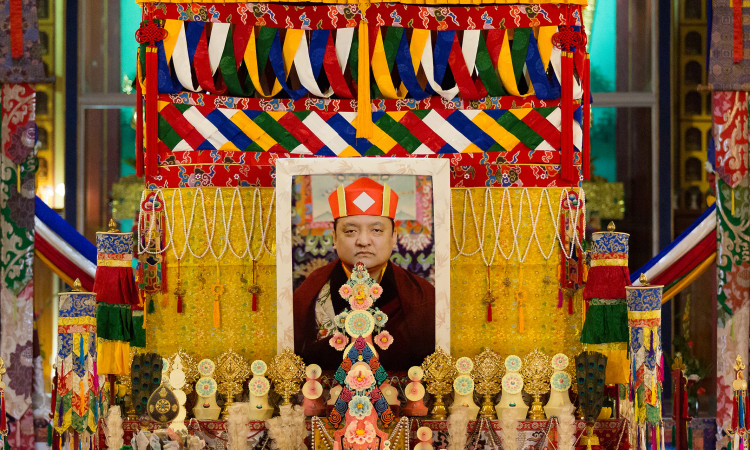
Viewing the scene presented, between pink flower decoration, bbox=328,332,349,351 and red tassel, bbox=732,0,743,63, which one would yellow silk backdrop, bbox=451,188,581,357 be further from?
red tassel, bbox=732,0,743,63

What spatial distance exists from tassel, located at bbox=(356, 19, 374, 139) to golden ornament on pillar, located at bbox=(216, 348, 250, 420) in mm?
1585

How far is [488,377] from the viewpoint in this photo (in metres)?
5.65

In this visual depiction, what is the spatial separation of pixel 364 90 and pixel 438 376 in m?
1.82

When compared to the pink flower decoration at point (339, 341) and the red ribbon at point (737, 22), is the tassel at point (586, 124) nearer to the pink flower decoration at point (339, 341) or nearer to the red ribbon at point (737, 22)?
the red ribbon at point (737, 22)

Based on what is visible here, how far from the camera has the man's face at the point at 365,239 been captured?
5.55m

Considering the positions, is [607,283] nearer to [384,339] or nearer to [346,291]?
[384,339]

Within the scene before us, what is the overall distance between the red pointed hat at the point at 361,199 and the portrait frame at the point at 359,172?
84mm

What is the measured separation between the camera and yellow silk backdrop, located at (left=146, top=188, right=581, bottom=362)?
5.81 meters

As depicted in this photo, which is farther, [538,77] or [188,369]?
[538,77]

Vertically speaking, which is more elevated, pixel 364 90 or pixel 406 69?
pixel 406 69

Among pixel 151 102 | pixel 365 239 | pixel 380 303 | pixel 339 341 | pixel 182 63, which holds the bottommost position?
pixel 339 341

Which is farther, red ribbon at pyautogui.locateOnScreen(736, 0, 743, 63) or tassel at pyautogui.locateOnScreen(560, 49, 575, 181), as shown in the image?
red ribbon at pyautogui.locateOnScreen(736, 0, 743, 63)

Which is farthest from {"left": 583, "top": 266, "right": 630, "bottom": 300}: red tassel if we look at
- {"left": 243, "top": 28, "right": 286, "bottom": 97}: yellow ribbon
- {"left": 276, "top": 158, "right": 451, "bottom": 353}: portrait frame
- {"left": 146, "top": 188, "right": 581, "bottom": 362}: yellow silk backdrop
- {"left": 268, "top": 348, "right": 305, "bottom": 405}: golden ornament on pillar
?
{"left": 243, "top": 28, "right": 286, "bottom": 97}: yellow ribbon

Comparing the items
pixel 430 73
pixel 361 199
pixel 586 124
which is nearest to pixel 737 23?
pixel 586 124
